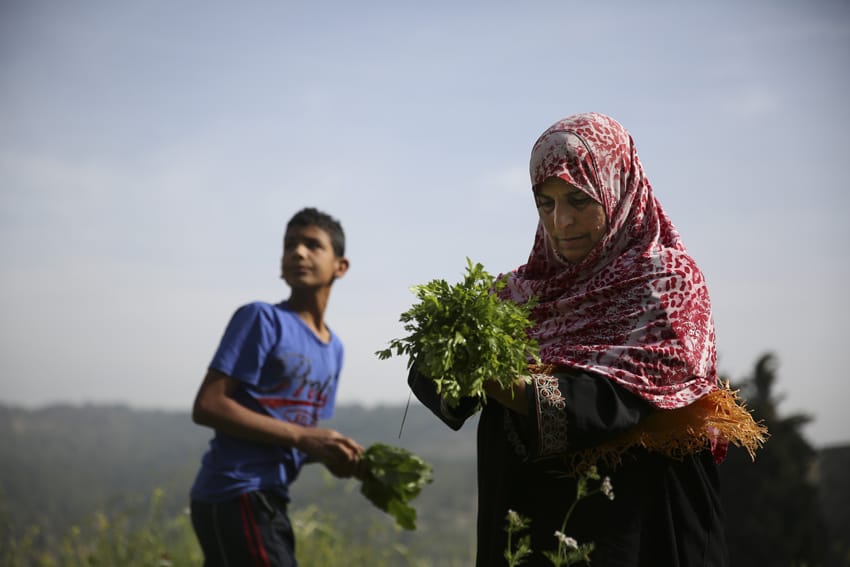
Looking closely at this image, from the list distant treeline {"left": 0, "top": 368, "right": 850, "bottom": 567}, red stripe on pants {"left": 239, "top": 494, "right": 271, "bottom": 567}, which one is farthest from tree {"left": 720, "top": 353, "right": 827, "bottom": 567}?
red stripe on pants {"left": 239, "top": 494, "right": 271, "bottom": 567}

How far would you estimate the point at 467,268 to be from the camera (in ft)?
6.91

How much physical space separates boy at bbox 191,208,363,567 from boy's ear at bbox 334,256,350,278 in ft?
1.75

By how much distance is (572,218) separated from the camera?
7.86 ft

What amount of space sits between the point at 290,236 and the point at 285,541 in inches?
67.3

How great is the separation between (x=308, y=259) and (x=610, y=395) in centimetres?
256

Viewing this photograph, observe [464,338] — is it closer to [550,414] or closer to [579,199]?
[550,414]

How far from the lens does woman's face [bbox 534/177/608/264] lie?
7.86 feet

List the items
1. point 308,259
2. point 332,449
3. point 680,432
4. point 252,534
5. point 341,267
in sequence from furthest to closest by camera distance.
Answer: point 341,267
point 308,259
point 332,449
point 252,534
point 680,432

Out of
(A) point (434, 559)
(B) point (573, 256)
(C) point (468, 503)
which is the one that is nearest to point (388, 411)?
(C) point (468, 503)

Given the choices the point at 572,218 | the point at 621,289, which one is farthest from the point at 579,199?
the point at 621,289

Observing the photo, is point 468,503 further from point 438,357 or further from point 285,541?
point 438,357

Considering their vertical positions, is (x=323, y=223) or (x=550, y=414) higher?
(x=323, y=223)

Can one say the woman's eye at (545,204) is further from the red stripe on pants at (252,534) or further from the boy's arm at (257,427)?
the red stripe on pants at (252,534)

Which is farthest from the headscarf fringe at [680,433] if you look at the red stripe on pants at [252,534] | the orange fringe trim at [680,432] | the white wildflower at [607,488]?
the red stripe on pants at [252,534]
